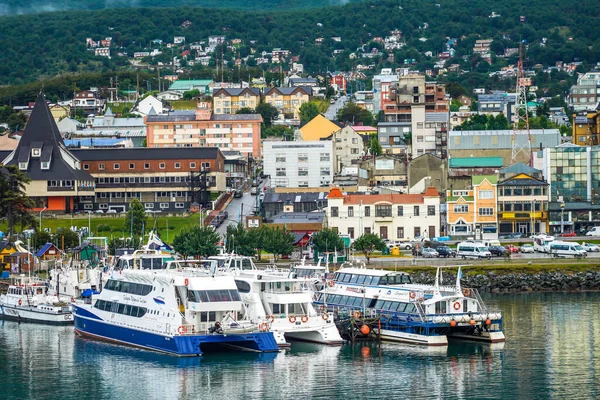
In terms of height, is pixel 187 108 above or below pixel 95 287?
above

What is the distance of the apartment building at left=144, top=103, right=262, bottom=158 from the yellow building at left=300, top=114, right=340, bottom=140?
5311 mm

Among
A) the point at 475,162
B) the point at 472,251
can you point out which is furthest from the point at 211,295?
the point at 475,162

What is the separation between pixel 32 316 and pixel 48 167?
4353 centimetres

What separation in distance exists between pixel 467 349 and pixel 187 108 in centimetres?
11592

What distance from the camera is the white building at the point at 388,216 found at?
9419 cm

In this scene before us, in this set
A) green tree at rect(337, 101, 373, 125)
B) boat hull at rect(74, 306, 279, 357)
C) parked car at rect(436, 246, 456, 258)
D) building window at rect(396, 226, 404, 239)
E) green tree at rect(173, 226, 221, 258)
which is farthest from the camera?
green tree at rect(337, 101, 373, 125)

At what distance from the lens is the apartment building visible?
137500mm

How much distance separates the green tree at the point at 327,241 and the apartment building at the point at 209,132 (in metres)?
51.2

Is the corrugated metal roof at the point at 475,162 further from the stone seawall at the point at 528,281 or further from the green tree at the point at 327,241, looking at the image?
the stone seawall at the point at 528,281

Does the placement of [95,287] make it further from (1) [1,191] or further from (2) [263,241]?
(1) [1,191]

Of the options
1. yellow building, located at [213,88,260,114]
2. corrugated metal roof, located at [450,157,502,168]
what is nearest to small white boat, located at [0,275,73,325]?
corrugated metal roof, located at [450,157,502,168]

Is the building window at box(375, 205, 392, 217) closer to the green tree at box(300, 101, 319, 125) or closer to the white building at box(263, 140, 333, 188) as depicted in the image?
the white building at box(263, 140, 333, 188)

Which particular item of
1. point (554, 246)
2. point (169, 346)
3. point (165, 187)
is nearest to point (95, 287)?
point (169, 346)

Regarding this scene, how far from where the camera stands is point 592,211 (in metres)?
97.6
